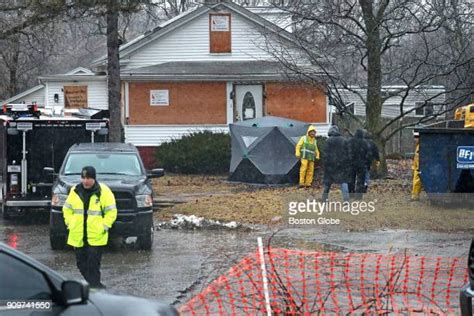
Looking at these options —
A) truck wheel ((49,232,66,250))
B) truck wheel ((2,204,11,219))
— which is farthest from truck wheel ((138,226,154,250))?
truck wheel ((2,204,11,219))

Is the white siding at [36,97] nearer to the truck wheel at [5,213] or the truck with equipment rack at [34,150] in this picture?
the truck with equipment rack at [34,150]

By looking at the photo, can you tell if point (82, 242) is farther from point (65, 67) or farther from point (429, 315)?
point (65, 67)

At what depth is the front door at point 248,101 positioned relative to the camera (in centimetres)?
3106

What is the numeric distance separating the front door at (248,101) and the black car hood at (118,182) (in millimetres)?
15238

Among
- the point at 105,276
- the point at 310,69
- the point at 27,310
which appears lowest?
the point at 105,276

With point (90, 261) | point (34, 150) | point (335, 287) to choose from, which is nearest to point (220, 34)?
point (34, 150)

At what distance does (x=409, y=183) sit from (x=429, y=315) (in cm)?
1387

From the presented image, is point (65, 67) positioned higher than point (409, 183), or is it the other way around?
point (65, 67)

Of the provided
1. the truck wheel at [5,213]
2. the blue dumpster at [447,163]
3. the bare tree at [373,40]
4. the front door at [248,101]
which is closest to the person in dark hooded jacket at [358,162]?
the blue dumpster at [447,163]

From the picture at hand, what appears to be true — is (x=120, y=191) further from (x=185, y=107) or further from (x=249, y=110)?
(x=249, y=110)

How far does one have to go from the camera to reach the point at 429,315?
32.1ft

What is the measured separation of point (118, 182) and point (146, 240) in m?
1.13

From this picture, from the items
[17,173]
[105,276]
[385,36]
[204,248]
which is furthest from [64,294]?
[385,36]

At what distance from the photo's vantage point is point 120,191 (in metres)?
15.1
